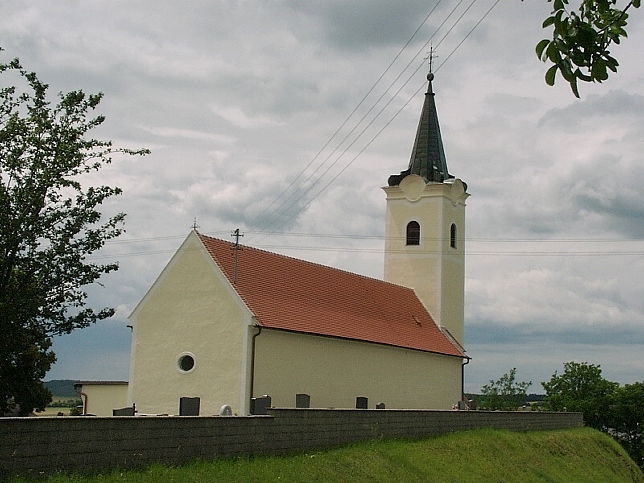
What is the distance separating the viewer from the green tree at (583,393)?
6362cm

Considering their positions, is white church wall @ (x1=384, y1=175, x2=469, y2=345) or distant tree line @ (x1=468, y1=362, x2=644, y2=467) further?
distant tree line @ (x1=468, y1=362, x2=644, y2=467)

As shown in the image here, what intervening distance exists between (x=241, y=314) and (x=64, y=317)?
28.3ft

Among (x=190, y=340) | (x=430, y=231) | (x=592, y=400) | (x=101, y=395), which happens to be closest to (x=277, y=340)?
(x=190, y=340)

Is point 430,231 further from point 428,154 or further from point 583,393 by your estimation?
point 583,393

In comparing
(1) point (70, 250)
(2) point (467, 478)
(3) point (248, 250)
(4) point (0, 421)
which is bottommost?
(2) point (467, 478)

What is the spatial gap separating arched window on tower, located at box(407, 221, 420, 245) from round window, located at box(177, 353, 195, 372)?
20.3 meters

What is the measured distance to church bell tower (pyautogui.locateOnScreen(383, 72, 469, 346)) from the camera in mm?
46219

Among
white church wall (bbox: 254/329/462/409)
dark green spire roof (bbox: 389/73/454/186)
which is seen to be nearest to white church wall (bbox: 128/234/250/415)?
white church wall (bbox: 254/329/462/409)

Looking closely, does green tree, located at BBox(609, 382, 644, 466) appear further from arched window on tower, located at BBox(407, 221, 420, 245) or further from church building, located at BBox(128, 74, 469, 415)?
arched window on tower, located at BBox(407, 221, 420, 245)

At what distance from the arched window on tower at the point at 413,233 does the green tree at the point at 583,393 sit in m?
23.4

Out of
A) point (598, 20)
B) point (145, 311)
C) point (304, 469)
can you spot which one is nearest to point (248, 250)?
point (145, 311)

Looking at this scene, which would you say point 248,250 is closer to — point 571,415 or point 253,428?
point 253,428

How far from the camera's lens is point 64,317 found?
2125 cm

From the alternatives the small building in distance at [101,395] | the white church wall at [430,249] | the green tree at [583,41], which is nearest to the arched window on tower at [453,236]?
the white church wall at [430,249]
